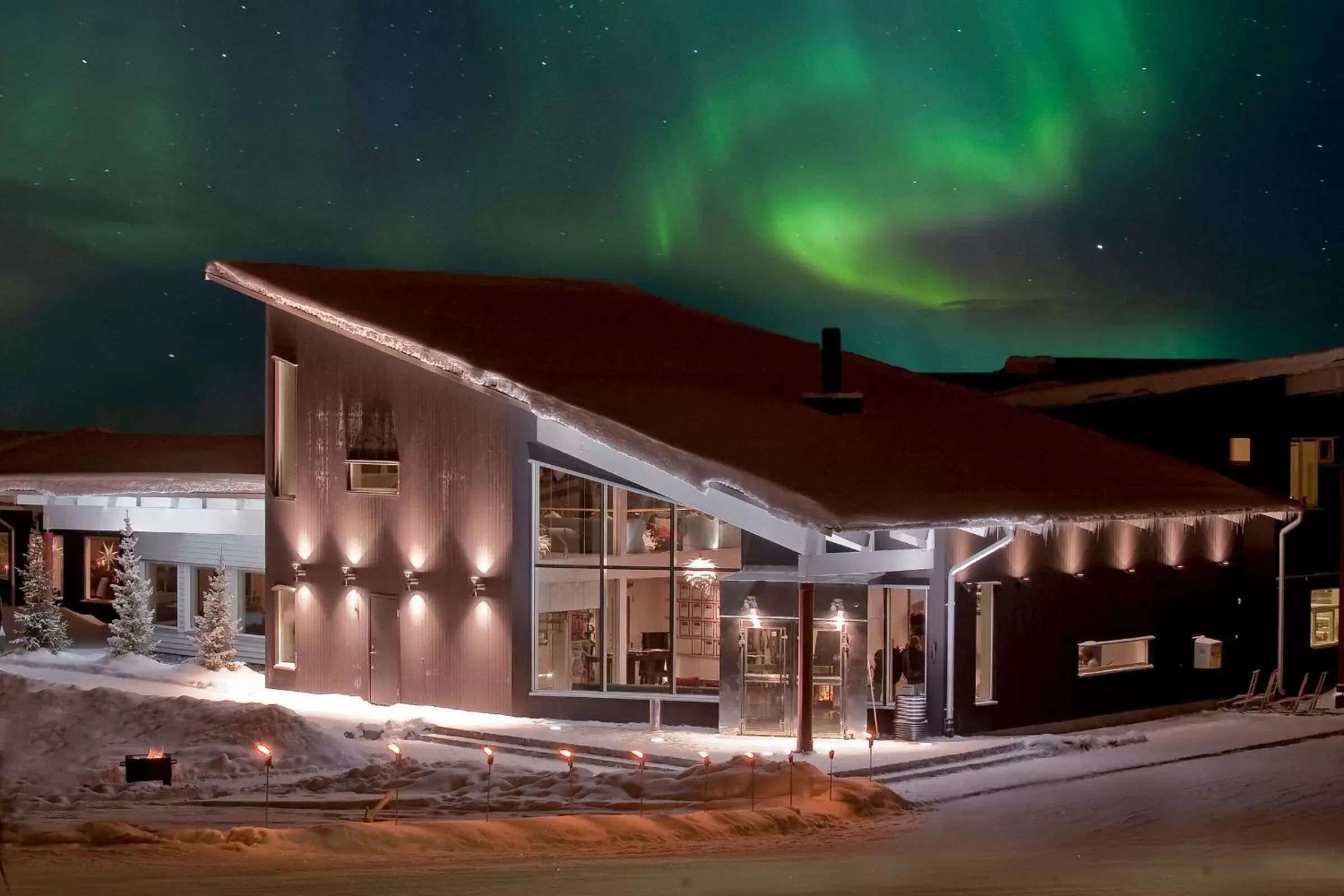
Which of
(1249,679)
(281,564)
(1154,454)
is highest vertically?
(1154,454)

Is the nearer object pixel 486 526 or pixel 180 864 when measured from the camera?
pixel 180 864

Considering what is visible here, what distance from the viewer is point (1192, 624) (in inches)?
931

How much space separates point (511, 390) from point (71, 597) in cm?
1616

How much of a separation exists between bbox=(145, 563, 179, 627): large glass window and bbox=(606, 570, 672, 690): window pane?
12.1 m

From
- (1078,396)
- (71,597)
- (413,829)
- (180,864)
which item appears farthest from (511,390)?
(71,597)

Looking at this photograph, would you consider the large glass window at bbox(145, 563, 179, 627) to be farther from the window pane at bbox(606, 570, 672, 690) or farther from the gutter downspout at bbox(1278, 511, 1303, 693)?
the gutter downspout at bbox(1278, 511, 1303, 693)

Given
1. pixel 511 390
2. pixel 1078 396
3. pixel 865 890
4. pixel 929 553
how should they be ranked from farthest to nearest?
pixel 1078 396
pixel 511 390
pixel 929 553
pixel 865 890

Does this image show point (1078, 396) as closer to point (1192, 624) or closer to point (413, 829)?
point (1192, 624)

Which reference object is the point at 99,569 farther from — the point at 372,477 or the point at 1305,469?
the point at 1305,469

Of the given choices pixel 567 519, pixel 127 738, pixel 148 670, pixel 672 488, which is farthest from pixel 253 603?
pixel 672 488

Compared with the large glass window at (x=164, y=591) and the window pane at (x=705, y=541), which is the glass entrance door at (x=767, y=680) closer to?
the window pane at (x=705, y=541)

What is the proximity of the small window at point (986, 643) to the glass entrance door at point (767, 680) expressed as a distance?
2.65 meters

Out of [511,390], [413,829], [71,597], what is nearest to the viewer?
[413,829]

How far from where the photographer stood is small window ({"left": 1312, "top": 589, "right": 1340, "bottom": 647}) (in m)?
26.6
